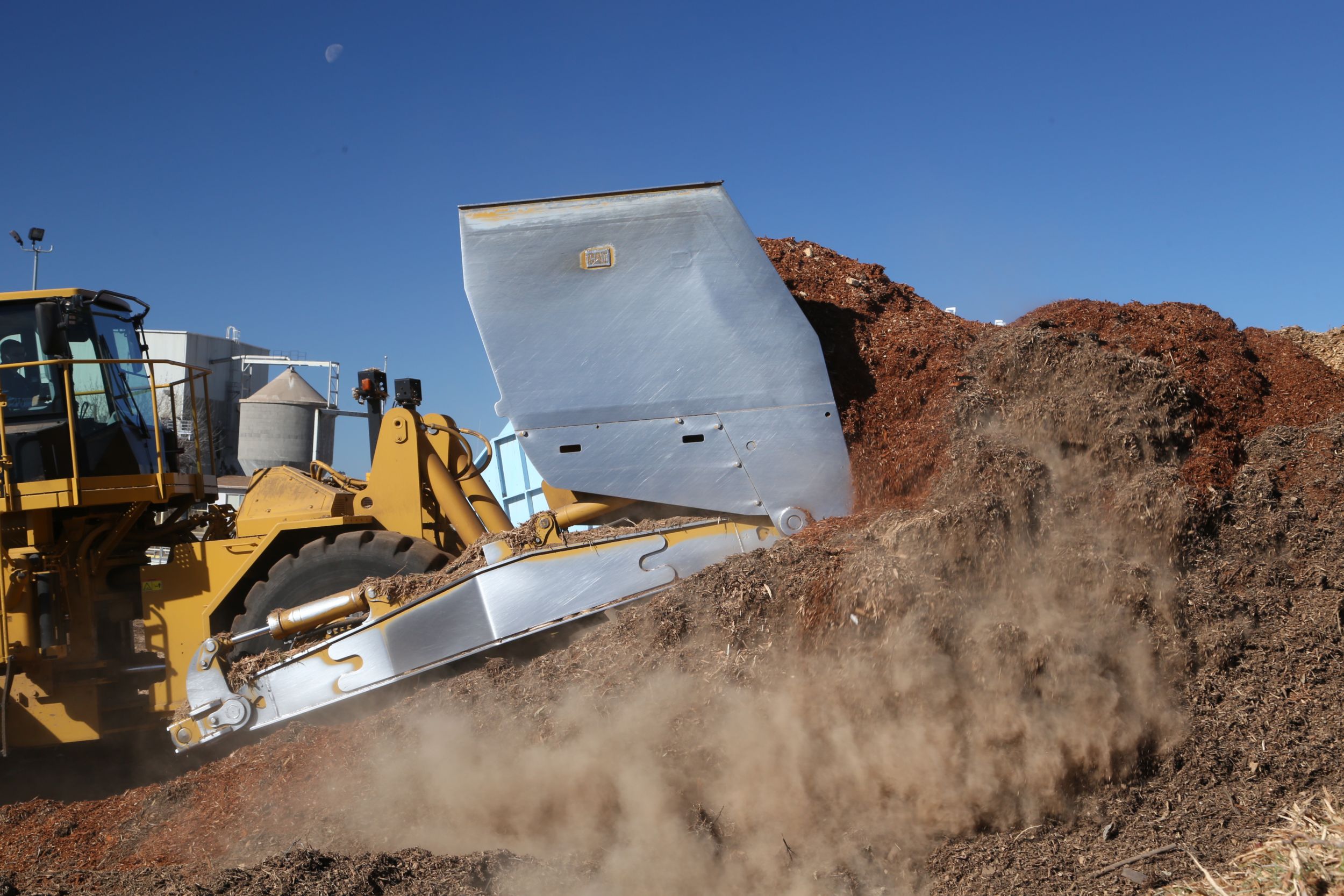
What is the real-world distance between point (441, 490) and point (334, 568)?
2.92 ft

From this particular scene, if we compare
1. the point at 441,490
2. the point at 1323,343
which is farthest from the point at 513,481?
the point at 1323,343

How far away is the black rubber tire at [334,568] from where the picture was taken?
6.42 meters

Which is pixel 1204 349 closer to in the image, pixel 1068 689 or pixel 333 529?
pixel 1068 689

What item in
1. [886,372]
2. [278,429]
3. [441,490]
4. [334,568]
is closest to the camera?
[886,372]

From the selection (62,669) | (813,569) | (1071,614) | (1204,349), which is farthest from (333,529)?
(1204,349)

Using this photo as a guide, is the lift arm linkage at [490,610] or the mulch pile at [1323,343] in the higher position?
the mulch pile at [1323,343]

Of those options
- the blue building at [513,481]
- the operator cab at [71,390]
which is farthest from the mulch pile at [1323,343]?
the blue building at [513,481]

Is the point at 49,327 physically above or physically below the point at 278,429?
below

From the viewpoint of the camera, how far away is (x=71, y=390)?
6.28 metres

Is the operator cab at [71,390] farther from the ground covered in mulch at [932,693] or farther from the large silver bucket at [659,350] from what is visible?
the large silver bucket at [659,350]

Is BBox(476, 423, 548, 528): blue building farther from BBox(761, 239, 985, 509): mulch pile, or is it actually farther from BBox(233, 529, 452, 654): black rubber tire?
BBox(761, 239, 985, 509): mulch pile

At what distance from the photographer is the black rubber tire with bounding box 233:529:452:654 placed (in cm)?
642

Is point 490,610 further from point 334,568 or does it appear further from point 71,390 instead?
point 71,390

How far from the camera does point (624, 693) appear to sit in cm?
477
